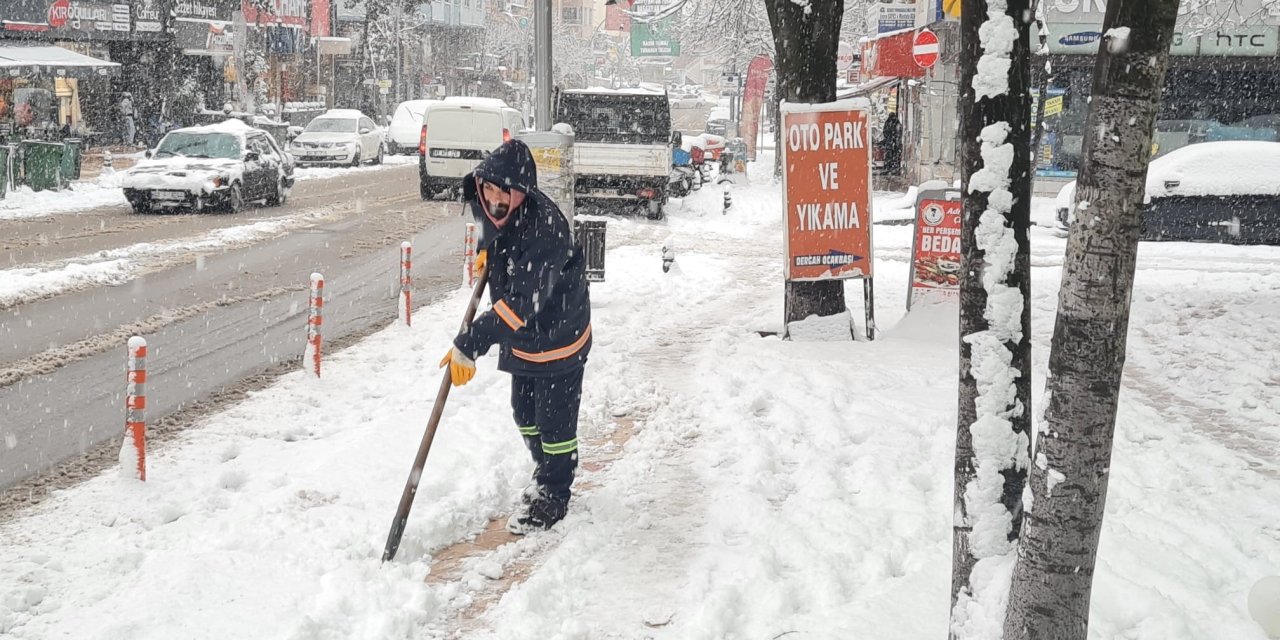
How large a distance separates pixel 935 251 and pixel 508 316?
21.4 feet

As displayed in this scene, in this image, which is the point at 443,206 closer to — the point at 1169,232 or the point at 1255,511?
the point at 1169,232

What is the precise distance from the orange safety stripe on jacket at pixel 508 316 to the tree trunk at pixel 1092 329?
249cm

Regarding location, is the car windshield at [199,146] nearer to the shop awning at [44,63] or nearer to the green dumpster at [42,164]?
the green dumpster at [42,164]

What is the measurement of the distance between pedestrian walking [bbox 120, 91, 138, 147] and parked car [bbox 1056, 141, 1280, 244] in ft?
101

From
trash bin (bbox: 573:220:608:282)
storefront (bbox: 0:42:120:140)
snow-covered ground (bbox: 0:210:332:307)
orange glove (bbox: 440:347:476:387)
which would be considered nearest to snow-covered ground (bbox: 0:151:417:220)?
storefront (bbox: 0:42:120:140)

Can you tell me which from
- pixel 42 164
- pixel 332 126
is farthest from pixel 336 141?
pixel 42 164

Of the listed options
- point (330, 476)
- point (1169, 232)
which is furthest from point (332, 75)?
point (330, 476)

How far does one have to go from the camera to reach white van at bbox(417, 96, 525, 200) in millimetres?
24469

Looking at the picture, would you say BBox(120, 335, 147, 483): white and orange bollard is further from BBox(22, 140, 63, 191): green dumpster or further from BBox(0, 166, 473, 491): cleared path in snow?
BBox(22, 140, 63, 191): green dumpster

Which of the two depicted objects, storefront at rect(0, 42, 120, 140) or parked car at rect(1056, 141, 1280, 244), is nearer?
parked car at rect(1056, 141, 1280, 244)

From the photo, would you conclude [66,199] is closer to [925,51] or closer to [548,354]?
[925,51]

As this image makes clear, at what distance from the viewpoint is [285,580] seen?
4852 mm

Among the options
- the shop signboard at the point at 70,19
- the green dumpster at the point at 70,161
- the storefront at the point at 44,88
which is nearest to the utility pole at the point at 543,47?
the green dumpster at the point at 70,161

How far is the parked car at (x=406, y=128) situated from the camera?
4334 cm
